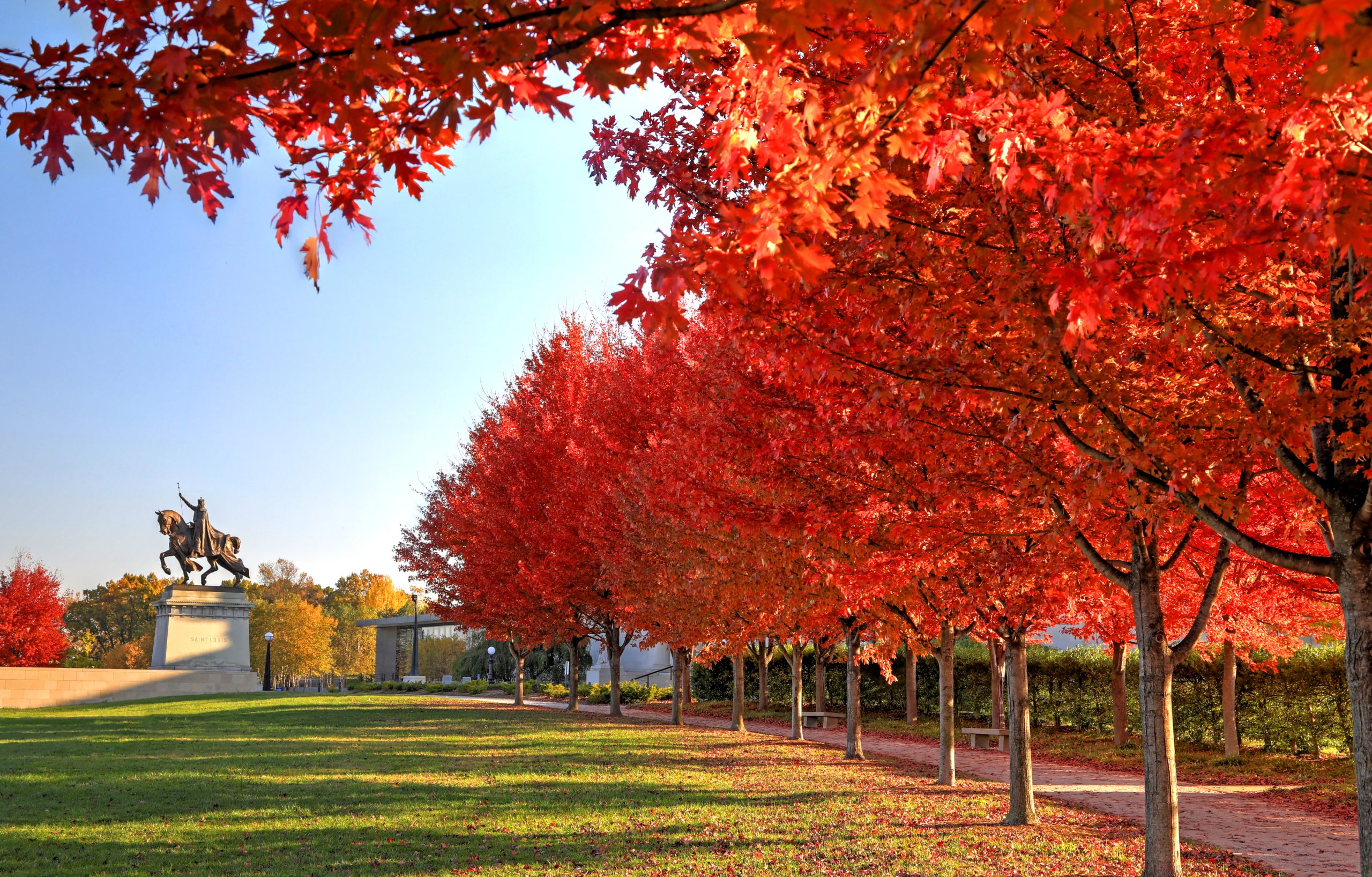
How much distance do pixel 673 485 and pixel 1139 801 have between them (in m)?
8.45

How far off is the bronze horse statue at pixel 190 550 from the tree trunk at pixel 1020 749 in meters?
42.1

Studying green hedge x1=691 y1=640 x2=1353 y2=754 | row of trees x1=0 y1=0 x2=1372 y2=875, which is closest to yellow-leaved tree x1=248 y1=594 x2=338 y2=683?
green hedge x1=691 y1=640 x2=1353 y2=754

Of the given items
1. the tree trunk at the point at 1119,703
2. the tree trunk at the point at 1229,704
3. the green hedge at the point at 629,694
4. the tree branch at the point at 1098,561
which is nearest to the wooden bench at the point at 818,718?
the tree trunk at the point at 1119,703

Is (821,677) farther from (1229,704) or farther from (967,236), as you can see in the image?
(967,236)

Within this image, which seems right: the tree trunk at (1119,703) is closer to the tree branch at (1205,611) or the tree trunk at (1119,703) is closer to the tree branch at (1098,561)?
the tree branch at (1205,611)

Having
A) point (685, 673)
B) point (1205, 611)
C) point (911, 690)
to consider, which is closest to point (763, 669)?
point (685, 673)

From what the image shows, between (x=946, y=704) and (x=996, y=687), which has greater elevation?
(x=946, y=704)

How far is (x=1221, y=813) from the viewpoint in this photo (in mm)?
13031

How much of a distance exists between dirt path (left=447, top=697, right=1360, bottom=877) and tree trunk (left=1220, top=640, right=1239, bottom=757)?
107 inches

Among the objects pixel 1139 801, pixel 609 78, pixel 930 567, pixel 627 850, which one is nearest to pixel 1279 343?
pixel 609 78

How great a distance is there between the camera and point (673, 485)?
12164mm

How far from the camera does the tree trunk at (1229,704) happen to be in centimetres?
1831

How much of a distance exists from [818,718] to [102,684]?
100ft

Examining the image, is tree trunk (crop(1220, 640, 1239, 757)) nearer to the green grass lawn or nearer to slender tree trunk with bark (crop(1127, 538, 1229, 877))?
the green grass lawn
